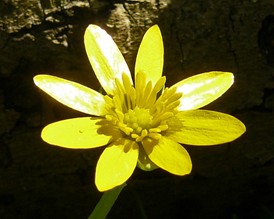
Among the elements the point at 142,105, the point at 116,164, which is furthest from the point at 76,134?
the point at 142,105

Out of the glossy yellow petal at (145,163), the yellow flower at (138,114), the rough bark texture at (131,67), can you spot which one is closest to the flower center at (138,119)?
the yellow flower at (138,114)

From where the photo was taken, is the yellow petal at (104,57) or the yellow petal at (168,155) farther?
the yellow petal at (104,57)

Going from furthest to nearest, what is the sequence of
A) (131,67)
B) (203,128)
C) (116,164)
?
1. (131,67)
2. (203,128)
3. (116,164)

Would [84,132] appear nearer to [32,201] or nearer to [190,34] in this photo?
[190,34]

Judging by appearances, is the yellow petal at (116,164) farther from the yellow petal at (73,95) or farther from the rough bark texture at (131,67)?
the rough bark texture at (131,67)

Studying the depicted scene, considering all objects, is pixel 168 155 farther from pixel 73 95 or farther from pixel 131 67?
pixel 131 67

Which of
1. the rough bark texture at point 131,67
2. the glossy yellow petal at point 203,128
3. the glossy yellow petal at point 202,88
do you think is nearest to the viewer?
the glossy yellow petal at point 203,128

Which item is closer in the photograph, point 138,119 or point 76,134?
point 76,134
